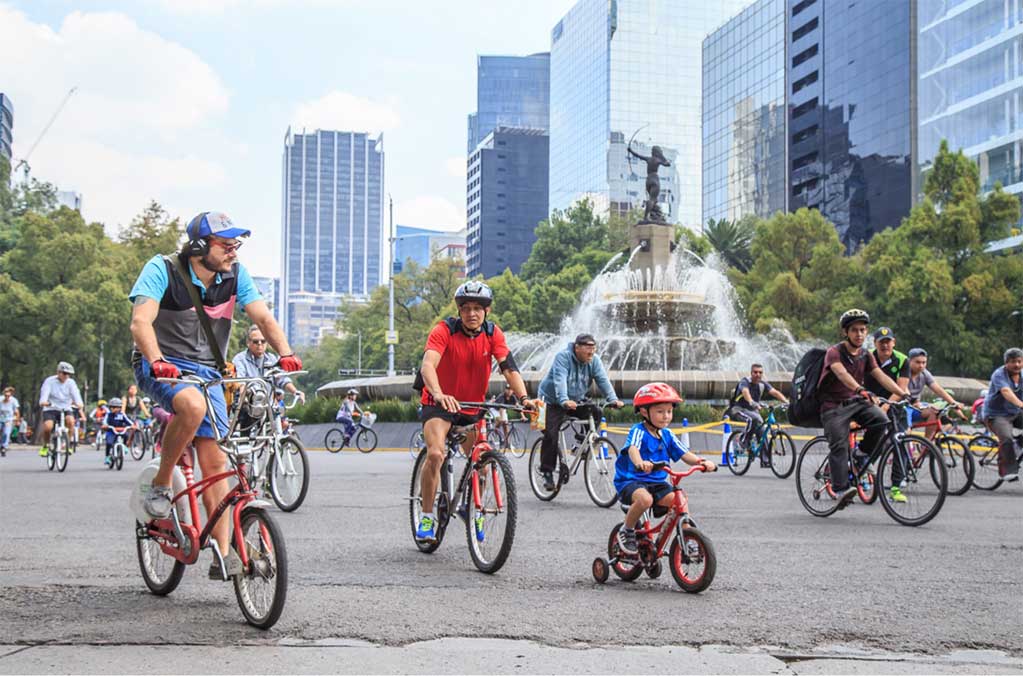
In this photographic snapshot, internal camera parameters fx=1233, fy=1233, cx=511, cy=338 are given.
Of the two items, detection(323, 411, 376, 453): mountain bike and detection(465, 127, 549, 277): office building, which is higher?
detection(465, 127, 549, 277): office building

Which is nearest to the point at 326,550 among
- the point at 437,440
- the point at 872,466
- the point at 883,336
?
the point at 437,440

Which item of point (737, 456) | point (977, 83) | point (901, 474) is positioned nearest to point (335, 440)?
point (737, 456)

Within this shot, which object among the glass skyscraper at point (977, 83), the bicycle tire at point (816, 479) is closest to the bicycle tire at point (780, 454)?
the bicycle tire at point (816, 479)

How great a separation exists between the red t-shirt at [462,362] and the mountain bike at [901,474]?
4097 millimetres

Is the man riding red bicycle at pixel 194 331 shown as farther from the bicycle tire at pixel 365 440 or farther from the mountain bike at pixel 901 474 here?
the bicycle tire at pixel 365 440

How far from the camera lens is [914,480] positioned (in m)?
10.3

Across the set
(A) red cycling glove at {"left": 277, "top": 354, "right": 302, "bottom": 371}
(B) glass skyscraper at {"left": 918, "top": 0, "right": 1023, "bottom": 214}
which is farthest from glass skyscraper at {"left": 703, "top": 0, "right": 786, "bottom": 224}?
(A) red cycling glove at {"left": 277, "top": 354, "right": 302, "bottom": 371}

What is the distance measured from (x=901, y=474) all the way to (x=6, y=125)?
125 m

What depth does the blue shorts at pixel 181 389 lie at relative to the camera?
597cm

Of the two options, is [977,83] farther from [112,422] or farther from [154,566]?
[154,566]

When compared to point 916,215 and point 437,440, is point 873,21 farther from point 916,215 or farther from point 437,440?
point 437,440

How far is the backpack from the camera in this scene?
11.0 metres

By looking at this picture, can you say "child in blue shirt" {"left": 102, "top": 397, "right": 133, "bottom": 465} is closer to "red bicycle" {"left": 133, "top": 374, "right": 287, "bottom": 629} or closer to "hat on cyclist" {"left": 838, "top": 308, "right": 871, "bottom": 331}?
"hat on cyclist" {"left": 838, "top": 308, "right": 871, "bottom": 331}

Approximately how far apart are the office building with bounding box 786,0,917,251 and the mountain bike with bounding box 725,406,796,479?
2727 inches
